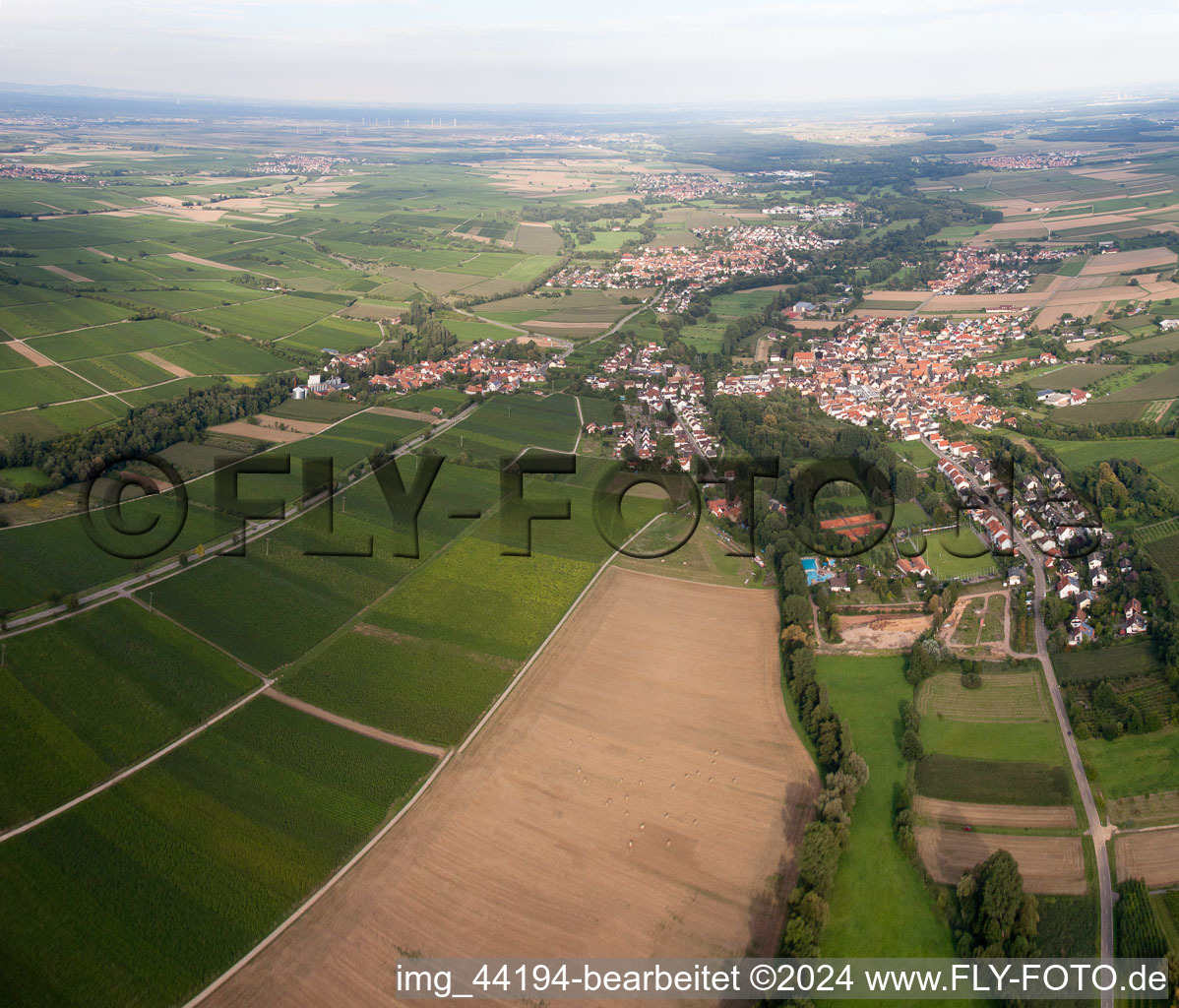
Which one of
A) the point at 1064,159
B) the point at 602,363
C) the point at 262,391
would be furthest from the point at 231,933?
the point at 1064,159

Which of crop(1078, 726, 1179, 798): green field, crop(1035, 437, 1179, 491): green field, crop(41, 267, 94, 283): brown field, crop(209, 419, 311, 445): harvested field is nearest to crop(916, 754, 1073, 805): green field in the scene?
crop(1078, 726, 1179, 798): green field

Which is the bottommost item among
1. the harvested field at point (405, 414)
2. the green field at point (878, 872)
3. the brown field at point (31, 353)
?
the green field at point (878, 872)

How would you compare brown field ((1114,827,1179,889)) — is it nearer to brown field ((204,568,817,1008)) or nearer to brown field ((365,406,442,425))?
brown field ((204,568,817,1008))

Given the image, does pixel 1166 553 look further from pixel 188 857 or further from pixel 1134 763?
pixel 188 857

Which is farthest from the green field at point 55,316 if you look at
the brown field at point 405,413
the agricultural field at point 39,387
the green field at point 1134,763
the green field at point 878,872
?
the green field at point 1134,763

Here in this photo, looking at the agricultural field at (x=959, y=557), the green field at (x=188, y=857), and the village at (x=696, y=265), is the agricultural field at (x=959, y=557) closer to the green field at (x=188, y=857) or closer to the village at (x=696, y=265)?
the green field at (x=188, y=857)

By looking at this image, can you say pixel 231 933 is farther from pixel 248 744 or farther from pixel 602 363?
pixel 602 363

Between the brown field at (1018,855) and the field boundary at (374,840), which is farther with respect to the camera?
the brown field at (1018,855)

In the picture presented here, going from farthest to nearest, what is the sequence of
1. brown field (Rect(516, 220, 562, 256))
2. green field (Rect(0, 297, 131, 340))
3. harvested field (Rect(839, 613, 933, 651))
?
brown field (Rect(516, 220, 562, 256)) → green field (Rect(0, 297, 131, 340)) → harvested field (Rect(839, 613, 933, 651))
